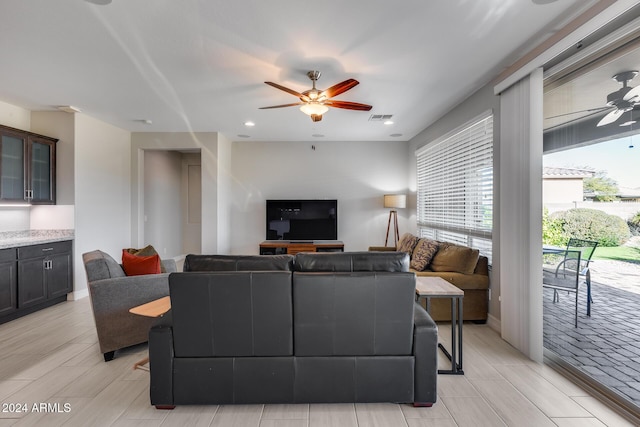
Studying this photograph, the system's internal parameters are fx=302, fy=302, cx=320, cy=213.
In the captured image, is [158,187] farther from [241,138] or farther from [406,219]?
[406,219]

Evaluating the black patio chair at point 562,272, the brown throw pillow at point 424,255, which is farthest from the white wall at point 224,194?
the black patio chair at point 562,272


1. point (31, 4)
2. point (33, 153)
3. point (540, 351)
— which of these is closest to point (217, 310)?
point (31, 4)

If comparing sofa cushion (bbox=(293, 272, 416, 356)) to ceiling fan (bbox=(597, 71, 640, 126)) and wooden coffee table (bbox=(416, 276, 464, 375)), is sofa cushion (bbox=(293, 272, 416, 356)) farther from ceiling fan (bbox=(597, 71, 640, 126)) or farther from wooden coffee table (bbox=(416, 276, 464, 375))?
ceiling fan (bbox=(597, 71, 640, 126))

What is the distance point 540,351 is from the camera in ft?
8.46

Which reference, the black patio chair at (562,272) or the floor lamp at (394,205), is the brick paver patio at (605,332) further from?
the floor lamp at (394,205)

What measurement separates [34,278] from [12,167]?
143 cm

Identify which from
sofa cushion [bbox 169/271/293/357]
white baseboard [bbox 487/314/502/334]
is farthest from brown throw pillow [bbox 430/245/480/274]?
sofa cushion [bbox 169/271/293/357]

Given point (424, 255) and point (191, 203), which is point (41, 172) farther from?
point (424, 255)

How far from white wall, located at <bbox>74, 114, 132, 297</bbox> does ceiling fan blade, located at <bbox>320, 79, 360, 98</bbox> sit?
155 inches

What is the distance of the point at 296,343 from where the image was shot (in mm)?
1963

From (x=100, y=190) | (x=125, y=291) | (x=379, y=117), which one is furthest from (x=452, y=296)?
(x=100, y=190)

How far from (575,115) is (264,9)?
249 cm

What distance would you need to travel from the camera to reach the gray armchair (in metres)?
2.61

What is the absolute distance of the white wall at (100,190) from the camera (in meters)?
4.49
